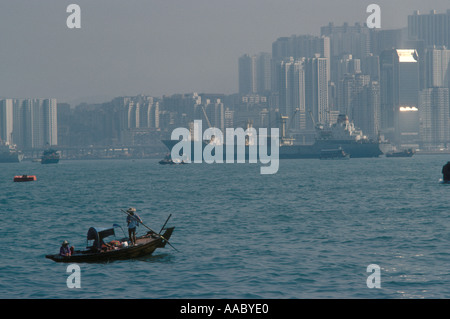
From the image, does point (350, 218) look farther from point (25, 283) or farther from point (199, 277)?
point (25, 283)

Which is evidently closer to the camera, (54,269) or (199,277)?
(199,277)

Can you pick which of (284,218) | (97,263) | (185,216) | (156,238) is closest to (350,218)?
(284,218)

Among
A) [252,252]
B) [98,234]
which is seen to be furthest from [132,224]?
[252,252]

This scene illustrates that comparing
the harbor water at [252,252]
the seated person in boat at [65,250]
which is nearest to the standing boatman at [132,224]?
the harbor water at [252,252]

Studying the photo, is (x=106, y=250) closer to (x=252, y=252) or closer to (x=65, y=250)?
(x=65, y=250)

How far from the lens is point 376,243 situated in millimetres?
31797

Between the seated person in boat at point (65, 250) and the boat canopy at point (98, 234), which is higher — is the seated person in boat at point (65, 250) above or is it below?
below

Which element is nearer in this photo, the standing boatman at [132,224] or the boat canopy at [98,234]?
the boat canopy at [98,234]

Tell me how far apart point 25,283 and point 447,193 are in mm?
53325

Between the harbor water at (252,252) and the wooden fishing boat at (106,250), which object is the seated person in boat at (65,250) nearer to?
the wooden fishing boat at (106,250)

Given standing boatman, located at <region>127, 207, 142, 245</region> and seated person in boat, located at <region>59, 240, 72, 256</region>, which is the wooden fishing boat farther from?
standing boatman, located at <region>127, 207, 142, 245</region>

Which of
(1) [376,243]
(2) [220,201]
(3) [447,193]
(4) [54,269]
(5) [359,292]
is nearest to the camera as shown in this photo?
(5) [359,292]

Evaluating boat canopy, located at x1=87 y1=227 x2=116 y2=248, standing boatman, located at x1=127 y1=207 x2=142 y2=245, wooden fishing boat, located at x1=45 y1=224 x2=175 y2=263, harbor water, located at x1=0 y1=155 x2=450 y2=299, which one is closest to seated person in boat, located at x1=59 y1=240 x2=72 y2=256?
wooden fishing boat, located at x1=45 y1=224 x2=175 y2=263
